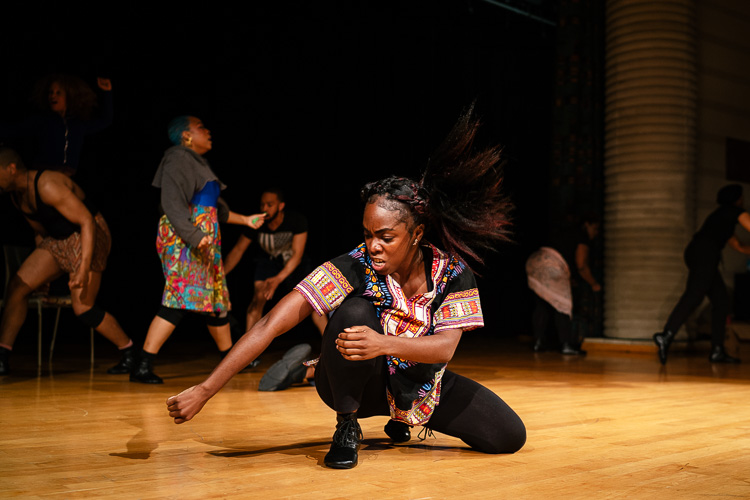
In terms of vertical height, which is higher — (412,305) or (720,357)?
(412,305)

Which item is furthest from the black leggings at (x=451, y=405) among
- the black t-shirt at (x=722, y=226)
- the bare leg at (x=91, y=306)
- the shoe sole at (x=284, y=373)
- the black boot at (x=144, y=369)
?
the black t-shirt at (x=722, y=226)

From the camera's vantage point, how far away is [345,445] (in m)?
2.15

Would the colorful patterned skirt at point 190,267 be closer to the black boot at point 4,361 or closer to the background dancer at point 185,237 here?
the background dancer at point 185,237

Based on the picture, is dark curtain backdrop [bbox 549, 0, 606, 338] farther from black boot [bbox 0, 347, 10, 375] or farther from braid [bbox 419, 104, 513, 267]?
braid [bbox 419, 104, 513, 267]

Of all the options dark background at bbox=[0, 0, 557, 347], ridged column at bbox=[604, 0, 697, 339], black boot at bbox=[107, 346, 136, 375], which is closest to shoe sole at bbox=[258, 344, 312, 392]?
black boot at bbox=[107, 346, 136, 375]

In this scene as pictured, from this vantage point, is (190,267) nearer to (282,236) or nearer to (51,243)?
(51,243)

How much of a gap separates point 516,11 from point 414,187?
722cm

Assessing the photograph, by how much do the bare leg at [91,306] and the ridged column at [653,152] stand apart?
4975 mm

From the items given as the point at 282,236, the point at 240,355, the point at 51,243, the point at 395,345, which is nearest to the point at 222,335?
the point at 282,236

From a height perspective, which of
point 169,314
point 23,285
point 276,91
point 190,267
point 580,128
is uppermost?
point 276,91

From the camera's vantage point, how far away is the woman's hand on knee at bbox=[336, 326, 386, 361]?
1.89 metres

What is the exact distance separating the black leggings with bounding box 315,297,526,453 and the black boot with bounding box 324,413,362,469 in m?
0.03

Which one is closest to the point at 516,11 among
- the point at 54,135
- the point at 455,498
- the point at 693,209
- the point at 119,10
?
the point at 693,209

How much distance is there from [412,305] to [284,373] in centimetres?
189
